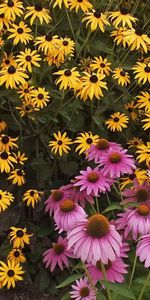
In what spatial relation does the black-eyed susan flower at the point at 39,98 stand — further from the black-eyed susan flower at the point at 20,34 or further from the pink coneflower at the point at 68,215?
the pink coneflower at the point at 68,215

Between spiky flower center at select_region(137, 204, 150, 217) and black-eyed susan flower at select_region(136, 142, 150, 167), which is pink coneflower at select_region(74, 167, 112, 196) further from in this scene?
black-eyed susan flower at select_region(136, 142, 150, 167)

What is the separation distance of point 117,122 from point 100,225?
4.90 feet

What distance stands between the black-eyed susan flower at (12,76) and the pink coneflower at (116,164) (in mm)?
882

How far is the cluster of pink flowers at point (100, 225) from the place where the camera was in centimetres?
158

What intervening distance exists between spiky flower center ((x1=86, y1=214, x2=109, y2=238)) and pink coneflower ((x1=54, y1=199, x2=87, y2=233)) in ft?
0.39

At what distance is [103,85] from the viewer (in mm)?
2867

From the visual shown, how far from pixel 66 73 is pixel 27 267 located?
100cm

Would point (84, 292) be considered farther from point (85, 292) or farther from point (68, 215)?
point (68, 215)

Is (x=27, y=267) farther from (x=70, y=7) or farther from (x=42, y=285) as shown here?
(x=70, y=7)

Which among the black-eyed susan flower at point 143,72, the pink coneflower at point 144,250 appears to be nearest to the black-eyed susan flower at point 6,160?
the black-eyed susan flower at point 143,72

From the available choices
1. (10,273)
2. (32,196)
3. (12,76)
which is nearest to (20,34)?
(12,76)

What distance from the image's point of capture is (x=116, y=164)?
203 centimetres

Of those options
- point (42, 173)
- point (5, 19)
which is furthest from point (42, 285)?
point (5, 19)

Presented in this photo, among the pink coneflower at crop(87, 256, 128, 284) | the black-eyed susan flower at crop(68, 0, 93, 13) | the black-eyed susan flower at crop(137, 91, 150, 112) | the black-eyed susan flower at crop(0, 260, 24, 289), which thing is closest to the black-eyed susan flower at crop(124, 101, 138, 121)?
the black-eyed susan flower at crop(137, 91, 150, 112)
